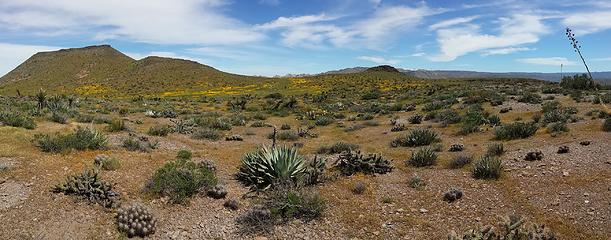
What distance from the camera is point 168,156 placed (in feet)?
42.0

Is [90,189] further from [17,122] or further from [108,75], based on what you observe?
[108,75]

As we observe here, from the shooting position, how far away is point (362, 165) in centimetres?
1111

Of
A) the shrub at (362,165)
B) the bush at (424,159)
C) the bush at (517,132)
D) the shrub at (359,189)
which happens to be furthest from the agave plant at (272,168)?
the bush at (517,132)

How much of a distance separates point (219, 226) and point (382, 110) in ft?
69.9

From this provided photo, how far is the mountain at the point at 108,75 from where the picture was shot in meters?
71.1

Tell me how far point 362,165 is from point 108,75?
8546cm

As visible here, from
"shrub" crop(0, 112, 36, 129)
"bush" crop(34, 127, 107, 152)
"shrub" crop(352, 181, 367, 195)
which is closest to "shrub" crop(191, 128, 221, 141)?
"bush" crop(34, 127, 107, 152)

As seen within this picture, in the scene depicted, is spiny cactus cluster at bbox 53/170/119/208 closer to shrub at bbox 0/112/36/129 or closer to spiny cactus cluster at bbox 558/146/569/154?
shrub at bbox 0/112/36/129

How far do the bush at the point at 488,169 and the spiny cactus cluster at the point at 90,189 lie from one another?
780 centimetres

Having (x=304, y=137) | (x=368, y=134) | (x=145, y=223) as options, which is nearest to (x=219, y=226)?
(x=145, y=223)

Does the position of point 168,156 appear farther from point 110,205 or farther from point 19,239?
point 19,239

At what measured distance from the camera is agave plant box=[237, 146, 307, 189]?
9.65m

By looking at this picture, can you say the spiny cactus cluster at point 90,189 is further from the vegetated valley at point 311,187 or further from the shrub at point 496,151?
the shrub at point 496,151

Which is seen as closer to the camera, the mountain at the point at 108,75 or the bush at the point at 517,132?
the bush at the point at 517,132
